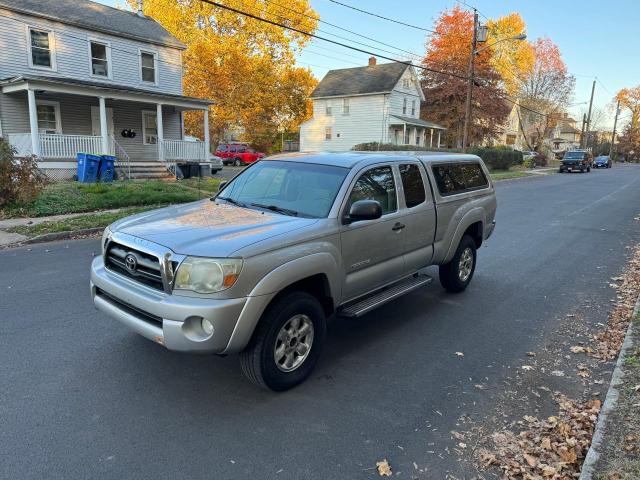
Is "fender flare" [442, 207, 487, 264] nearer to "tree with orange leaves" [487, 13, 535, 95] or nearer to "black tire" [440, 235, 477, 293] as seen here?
"black tire" [440, 235, 477, 293]

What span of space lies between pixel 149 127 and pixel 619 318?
23.0m

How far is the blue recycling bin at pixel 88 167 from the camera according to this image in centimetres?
1738

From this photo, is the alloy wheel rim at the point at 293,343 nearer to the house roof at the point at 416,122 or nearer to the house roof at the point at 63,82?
the house roof at the point at 63,82

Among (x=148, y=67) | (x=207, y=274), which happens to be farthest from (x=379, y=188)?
(x=148, y=67)

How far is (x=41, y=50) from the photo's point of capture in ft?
64.4

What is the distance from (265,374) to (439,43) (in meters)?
46.0

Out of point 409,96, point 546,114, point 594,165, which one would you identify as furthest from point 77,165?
point 594,165

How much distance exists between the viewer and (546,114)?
54.9 m

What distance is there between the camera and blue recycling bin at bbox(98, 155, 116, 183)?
17731 millimetres

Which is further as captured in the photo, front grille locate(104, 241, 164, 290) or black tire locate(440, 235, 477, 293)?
black tire locate(440, 235, 477, 293)

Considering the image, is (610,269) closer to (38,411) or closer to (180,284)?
(180,284)

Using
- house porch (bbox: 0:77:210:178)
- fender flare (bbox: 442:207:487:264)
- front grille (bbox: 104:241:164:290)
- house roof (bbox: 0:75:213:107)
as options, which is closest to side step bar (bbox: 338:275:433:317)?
fender flare (bbox: 442:207:487:264)

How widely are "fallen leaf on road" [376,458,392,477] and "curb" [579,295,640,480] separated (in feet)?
3.67

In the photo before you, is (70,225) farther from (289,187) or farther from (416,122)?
(416,122)
